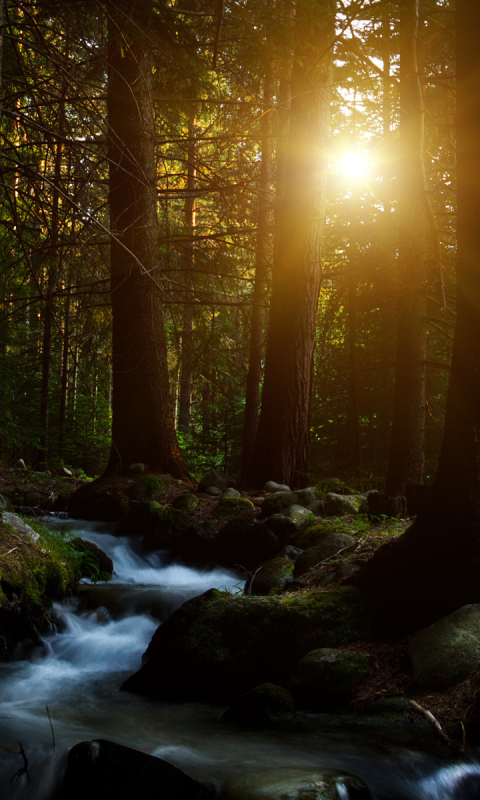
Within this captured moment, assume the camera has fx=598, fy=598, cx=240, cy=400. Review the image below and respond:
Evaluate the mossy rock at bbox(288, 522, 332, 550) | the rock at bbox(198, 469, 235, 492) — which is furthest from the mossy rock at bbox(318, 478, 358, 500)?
the mossy rock at bbox(288, 522, 332, 550)

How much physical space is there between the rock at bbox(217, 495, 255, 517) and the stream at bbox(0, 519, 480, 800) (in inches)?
97.8

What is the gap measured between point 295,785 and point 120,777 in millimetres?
849

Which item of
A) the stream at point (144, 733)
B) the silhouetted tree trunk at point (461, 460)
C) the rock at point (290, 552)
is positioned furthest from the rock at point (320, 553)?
the stream at point (144, 733)

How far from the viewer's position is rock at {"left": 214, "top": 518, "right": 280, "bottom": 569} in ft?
22.6

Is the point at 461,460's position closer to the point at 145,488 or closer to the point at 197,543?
the point at 197,543

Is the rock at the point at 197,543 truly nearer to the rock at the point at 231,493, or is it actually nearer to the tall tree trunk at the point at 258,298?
the rock at the point at 231,493

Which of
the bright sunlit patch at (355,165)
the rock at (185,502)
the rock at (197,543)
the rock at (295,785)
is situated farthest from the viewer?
the bright sunlit patch at (355,165)

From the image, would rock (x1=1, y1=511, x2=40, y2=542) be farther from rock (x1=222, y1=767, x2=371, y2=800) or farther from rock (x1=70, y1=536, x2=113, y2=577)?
rock (x1=222, y1=767, x2=371, y2=800)

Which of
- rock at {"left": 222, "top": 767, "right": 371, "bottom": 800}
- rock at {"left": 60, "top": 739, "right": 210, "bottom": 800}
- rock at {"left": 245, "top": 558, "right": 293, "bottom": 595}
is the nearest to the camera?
rock at {"left": 222, "top": 767, "right": 371, "bottom": 800}

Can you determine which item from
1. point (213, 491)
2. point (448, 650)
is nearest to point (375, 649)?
point (448, 650)

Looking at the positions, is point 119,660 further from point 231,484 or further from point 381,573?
point 231,484

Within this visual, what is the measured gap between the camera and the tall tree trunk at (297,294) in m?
8.90

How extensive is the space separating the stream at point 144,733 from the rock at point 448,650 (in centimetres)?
33

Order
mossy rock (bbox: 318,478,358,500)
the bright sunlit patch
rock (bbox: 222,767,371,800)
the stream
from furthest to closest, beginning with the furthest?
1. the bright sunlit patch
2. mossy rock (bbox: 318,478,358,500)
3. the stream
4. rock (bbox: 222,767,371,800)
